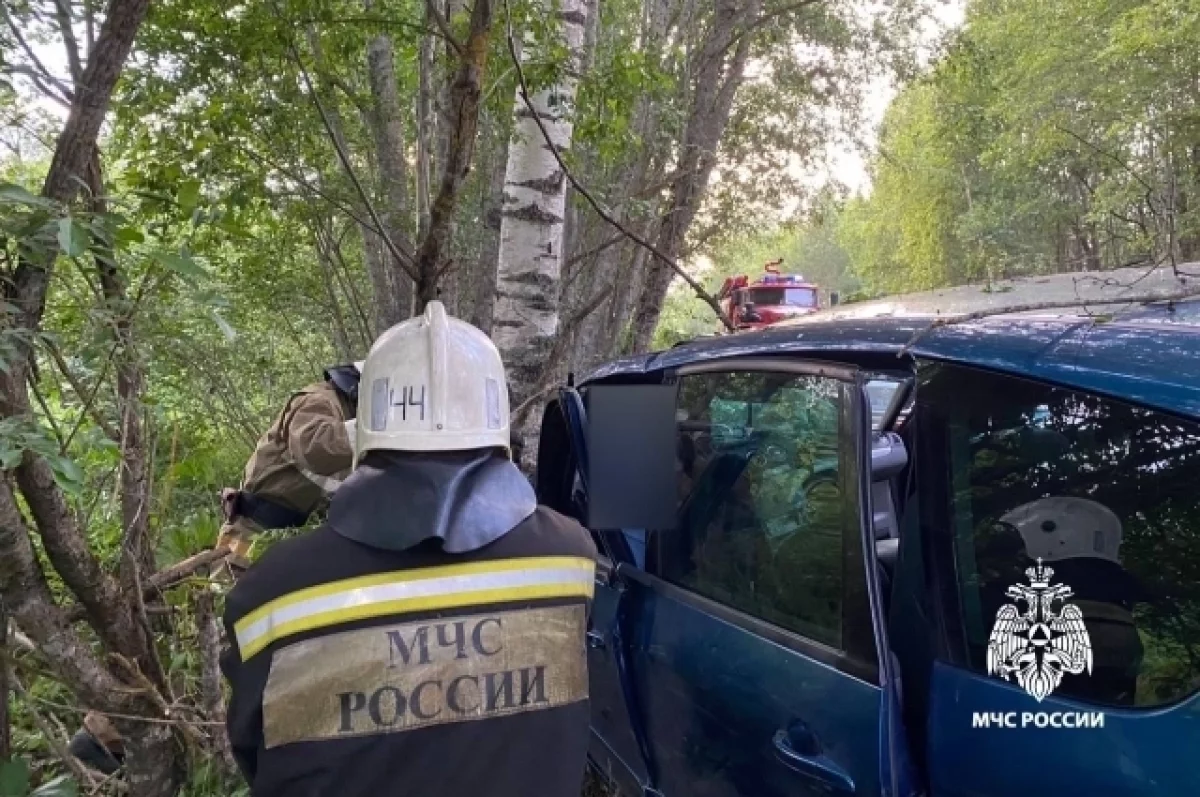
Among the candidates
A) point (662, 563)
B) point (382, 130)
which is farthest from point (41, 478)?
point (382, 130)

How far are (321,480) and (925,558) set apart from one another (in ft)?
7.10

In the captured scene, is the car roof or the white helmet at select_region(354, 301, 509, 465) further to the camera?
the white helmet at select_region(354, 301, 509, 465)

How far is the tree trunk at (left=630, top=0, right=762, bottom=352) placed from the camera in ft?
23.2

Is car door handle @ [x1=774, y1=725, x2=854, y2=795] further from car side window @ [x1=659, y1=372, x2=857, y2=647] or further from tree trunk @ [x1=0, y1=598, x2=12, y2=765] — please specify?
tree trunk @ [x1=0, y1=598, x2=12, y2=765]

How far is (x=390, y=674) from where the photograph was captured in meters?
1.36

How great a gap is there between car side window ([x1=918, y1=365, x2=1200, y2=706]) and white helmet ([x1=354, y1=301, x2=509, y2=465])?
826mm

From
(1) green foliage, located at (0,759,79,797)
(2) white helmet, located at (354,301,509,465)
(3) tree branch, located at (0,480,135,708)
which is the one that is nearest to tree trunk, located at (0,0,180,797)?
(3) tree branch, located at (0,480,135,708)

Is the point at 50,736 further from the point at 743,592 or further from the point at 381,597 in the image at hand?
the point at 743,592

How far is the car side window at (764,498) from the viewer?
6.29 feet

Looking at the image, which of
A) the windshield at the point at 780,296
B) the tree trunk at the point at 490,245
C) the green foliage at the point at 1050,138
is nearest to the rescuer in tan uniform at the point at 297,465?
the tree trunk at the point at 490,245

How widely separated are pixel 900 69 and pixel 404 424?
34.9 ft

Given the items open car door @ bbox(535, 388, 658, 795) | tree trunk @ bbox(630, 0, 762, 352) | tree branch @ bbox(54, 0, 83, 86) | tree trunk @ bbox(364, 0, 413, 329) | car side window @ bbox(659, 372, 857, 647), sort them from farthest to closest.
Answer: tree trunk @ bbox(630, 0, 762, 352)
tree trunk @ bbox(364, 0, 413, 329)
open car door @ bbox(535, 388, 658, 795)
tree branch @ bbox(54, 0, 83, 86)
car side window @ bbox(659, 372, 857, 647)

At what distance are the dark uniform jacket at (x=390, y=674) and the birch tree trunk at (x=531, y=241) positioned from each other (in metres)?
2.33

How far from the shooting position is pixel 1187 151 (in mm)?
12695
